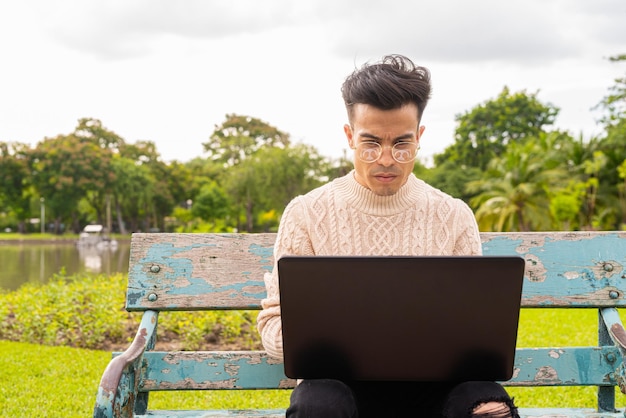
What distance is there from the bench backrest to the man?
0.24m

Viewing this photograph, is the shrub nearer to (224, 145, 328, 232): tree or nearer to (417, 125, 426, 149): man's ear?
(417, 125, 426, 149): man's ear

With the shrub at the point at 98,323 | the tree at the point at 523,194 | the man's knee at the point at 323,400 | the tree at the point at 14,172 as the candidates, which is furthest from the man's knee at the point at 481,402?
the tree at the point at 14,172

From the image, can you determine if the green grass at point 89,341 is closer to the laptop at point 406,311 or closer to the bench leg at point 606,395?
the bench leg at point 606,395

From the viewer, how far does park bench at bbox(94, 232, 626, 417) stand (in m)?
2.39

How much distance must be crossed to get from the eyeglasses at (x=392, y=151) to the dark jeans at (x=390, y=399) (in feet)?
2.25

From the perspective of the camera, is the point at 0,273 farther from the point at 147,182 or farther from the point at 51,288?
the point at 147,182

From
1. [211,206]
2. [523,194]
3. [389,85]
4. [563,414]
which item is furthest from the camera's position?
[211,206]

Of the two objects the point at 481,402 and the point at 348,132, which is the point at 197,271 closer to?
the point at 348,132

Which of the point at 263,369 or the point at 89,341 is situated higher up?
the point at 263,369

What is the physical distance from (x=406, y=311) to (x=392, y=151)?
2.10ft

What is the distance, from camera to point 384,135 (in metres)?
2.10

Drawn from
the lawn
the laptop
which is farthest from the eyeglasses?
the lawn

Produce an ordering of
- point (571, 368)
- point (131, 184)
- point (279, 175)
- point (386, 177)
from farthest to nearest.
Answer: point (131, 184) < point (279, 175) < point (571, 368) < point (386, 177)

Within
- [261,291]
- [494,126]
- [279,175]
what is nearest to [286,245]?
[261,291]
